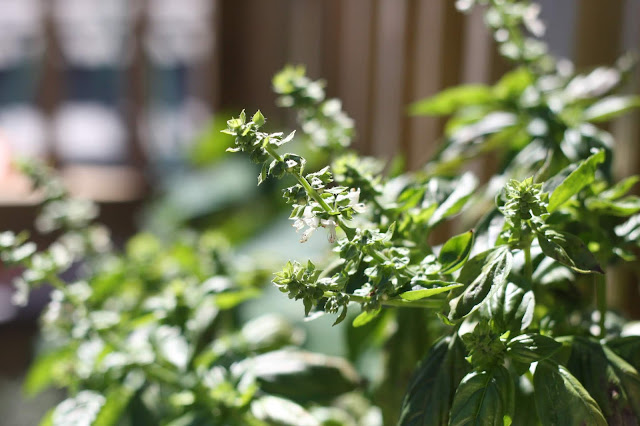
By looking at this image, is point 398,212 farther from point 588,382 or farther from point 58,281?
point 58,281

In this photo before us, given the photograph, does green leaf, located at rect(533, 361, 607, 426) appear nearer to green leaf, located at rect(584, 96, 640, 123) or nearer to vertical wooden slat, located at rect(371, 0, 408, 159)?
green leaf, located at rect(584, 96, 640, 123)

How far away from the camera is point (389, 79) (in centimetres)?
149

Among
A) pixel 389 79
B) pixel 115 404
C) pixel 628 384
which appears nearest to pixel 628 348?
pixel 628 384

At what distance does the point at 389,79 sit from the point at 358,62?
0.66ft

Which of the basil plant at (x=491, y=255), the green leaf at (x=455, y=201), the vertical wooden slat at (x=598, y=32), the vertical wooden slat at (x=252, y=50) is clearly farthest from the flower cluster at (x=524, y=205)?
the vertical wooden slat at (x=252, y=50)

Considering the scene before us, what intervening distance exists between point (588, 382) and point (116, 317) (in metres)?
0.43

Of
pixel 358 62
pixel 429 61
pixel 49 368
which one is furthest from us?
pixel 358 62

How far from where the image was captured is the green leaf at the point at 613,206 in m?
0.48

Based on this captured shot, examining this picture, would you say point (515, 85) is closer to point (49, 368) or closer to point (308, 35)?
point (49, 368)

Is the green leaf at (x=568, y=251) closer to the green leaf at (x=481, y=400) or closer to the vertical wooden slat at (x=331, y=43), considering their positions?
the green leaf at (x=481, y=400)

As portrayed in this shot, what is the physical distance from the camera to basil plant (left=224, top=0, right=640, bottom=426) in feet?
1.17

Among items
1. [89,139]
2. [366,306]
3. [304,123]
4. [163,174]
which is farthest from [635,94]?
[89,139]

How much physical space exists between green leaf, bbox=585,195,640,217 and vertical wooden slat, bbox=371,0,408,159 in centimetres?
92

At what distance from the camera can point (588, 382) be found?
397 mm
